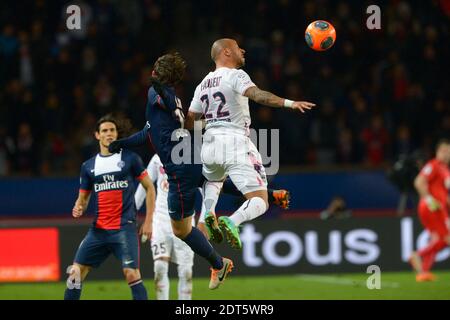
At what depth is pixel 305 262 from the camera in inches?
638

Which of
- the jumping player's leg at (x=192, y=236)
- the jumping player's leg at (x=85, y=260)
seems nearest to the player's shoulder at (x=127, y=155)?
the jumping player's leg at (x=85, y=260)

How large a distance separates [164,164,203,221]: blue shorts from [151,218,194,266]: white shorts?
2158mm

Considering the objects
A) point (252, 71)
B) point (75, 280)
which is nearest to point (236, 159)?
point (75, 280)

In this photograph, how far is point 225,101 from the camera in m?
9.38

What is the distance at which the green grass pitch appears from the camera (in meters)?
13.9

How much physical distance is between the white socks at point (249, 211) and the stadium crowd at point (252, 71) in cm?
828

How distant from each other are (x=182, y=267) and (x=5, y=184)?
7159 mm

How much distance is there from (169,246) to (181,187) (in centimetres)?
235

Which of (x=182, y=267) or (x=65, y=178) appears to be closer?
(x=182, y=267)

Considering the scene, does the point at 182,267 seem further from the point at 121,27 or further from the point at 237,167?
the point at 121,27

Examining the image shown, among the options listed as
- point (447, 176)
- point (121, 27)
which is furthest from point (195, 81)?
point (447, 176)

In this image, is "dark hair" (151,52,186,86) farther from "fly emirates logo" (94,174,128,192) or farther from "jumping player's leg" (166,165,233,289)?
"fly emirates logo" (94,174,128,192)

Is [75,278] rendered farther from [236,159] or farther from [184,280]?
[236,159]

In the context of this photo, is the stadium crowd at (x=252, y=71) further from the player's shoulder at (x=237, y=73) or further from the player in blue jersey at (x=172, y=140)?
the player's shoulder at (x=237, y=73)
